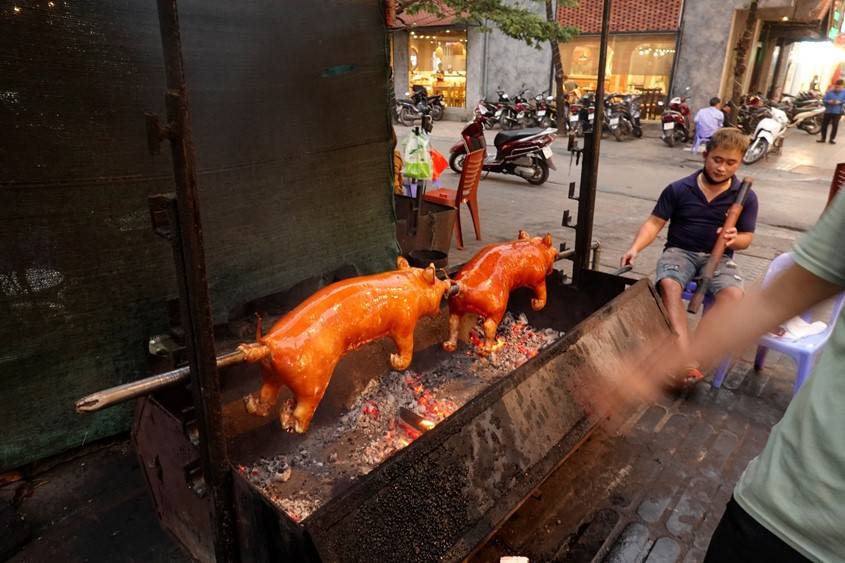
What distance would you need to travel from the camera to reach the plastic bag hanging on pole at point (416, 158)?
658cm

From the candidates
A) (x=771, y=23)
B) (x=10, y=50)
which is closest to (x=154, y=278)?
(x=10, y=50)

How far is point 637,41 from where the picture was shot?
776 inches

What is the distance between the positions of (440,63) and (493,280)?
23.1 m

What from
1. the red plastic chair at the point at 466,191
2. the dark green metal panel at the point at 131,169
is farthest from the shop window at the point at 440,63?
the dark green metal panel at the point at 131,169

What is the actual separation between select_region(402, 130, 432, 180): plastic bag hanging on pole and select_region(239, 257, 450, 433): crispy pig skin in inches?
152

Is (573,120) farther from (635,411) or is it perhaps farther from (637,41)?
(635,411)

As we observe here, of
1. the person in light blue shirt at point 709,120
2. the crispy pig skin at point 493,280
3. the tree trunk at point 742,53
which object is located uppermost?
the tree trunk at point 742,53

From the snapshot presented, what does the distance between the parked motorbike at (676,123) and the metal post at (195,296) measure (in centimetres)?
1769

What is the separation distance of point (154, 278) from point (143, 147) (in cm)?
81

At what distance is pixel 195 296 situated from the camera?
1.68 m

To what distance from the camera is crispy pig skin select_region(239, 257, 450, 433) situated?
236cm

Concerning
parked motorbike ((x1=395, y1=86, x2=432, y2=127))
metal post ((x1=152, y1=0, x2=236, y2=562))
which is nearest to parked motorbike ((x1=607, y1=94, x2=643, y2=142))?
parked motorbike ((x1=395, y1=86, x2=432, y2=127))

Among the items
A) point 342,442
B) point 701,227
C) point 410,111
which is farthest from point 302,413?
point 410,111

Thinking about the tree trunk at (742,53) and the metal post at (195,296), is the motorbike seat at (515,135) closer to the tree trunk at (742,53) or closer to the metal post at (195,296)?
the tree trunk at (742,53)
